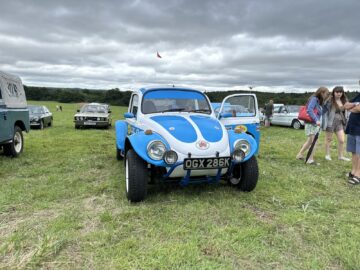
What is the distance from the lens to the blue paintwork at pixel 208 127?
178 inches

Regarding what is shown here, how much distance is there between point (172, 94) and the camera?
5828mm

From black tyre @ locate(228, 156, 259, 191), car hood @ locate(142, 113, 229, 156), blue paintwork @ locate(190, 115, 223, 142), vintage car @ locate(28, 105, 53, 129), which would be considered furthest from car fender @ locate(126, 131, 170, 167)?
vintage car @ locate(28, 105, 53, 129)

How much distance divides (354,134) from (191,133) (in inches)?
129

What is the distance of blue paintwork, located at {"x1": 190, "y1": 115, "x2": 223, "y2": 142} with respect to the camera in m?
4.52

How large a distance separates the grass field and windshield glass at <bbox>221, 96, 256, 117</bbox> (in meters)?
1.61

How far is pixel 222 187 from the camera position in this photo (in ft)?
17.1

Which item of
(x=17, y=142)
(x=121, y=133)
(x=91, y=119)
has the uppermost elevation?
(x=121, y=133)

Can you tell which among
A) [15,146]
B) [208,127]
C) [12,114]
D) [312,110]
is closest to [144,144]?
[208,127]

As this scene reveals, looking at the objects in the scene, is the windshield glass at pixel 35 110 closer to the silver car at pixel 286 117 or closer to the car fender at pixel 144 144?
the silver car at pixel 286 117

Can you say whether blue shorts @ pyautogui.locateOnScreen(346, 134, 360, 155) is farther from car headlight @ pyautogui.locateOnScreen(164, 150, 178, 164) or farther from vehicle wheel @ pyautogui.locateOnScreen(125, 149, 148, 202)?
vehicle wheel @ pyautogui.locateOnScreen(125, 149, 148, 202)

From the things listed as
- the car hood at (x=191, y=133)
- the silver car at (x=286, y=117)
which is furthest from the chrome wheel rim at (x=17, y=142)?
the silver car at (x=286, y=117)

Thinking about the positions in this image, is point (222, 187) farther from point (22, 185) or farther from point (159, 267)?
point (22, 185)

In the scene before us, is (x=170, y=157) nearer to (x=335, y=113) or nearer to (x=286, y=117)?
(x=335, y=113)

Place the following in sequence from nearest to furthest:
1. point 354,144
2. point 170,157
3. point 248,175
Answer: point 170,157
point 248,175
point 354,144
